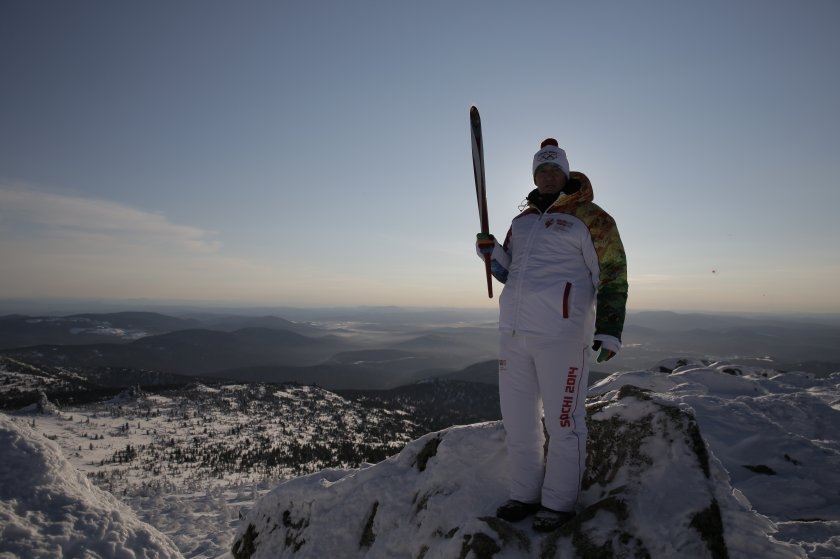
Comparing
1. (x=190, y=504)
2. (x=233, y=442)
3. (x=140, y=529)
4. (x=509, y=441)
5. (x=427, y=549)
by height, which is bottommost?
(x=233, y=442)

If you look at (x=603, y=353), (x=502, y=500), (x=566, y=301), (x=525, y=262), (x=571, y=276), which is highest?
(x=525, y=262)

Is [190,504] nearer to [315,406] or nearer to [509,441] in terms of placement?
[509,441]

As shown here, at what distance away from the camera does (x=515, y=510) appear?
402 centimetres

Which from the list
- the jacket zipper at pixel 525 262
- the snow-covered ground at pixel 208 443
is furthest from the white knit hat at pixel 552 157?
the snow-covered ground at pixel 208 443

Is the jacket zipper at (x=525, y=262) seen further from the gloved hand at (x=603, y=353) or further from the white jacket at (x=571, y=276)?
the gloved hand at (x=603, y=353)

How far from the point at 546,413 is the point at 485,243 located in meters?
1.93

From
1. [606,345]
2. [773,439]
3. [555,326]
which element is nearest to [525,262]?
[555,326]

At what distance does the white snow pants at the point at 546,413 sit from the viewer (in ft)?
12.5

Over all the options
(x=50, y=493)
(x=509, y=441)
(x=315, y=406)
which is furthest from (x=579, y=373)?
(x=315, y=406)

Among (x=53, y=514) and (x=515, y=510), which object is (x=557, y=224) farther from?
(x=53, y=514)

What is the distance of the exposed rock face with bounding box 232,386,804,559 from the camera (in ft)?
10.6

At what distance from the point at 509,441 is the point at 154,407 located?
478 ft

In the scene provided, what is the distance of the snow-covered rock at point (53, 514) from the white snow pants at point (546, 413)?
200 inches

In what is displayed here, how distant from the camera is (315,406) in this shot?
147m
